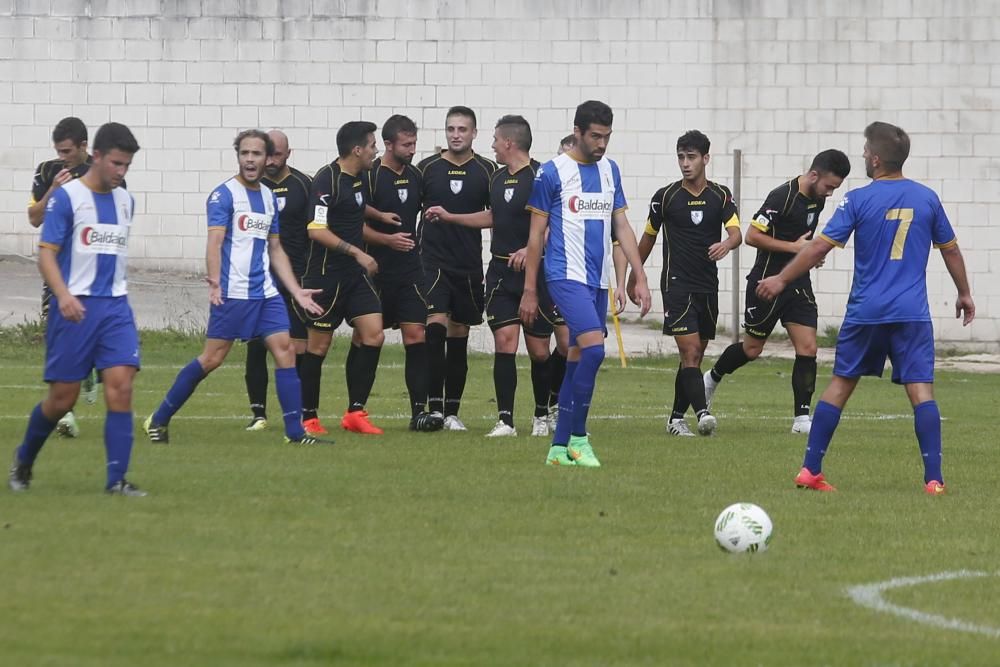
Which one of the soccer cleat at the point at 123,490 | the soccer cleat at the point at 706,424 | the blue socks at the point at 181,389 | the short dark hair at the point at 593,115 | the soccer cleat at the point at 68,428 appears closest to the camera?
the soccer cleat at the point at 123,490

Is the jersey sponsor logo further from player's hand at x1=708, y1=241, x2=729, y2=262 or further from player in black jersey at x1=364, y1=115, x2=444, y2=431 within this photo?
player's hand at x1=708, y1=241, x2=729, y2=262

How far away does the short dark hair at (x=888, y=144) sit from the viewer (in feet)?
31.6

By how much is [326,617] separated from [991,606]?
2533 mm

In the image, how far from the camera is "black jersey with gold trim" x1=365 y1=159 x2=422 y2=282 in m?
13.5

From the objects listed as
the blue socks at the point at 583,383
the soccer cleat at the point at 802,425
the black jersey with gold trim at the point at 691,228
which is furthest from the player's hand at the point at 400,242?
the soccer cleat at the point at 802,425

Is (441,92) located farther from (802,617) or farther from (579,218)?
(802,617)

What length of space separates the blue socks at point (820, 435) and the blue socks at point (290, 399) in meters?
3.67

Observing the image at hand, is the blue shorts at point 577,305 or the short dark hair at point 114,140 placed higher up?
the short dark hair at point 114,140

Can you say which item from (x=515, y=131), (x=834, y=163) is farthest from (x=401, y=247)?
(x=834, y=163)

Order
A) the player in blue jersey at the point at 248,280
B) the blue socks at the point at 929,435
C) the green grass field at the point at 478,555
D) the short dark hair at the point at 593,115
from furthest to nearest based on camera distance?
1. the player in blue jersey at the point at 248,280
2. the short dark hair at the point at 593,115
3. the blue socks at the point at 929,435
4. the green grass field at the point at 478,555

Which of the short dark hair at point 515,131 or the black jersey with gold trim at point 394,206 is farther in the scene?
the black jersey with gold trim at point 394,206

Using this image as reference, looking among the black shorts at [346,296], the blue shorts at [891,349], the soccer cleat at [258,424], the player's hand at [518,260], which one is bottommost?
the soccer cleat at [258,424]

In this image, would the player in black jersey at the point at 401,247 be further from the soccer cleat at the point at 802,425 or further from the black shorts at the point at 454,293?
the soccer cleat at the point at 802,425

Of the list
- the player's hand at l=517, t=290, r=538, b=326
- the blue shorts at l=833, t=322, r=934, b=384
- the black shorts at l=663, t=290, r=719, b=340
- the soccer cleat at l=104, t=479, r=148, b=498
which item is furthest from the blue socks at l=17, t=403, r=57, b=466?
the black shorts at l=663, t=290, r=719, b=340
